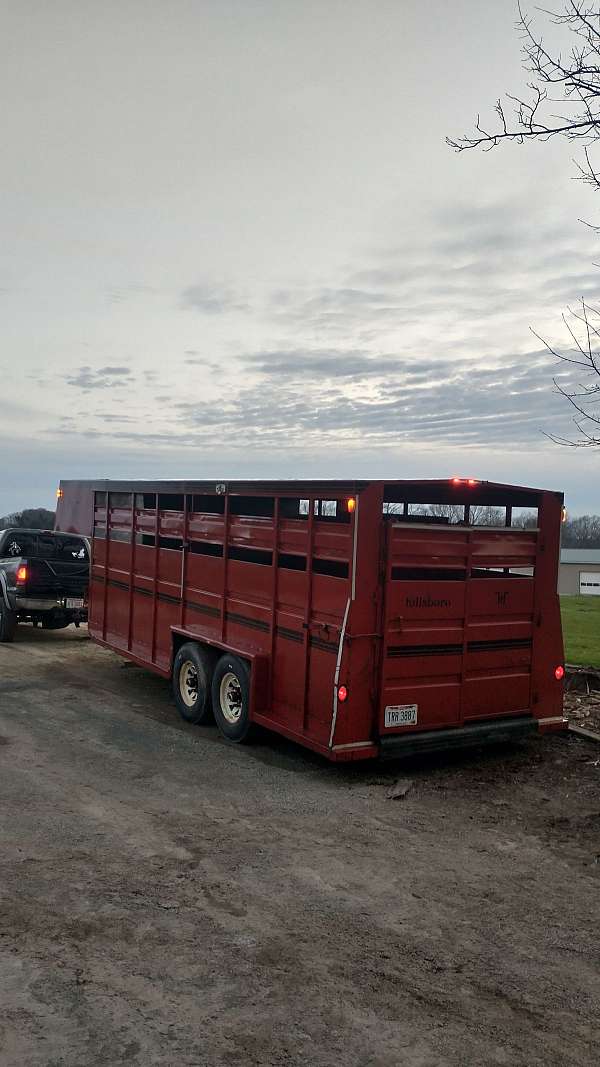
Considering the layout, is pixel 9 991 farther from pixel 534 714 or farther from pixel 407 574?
pixel 534 714

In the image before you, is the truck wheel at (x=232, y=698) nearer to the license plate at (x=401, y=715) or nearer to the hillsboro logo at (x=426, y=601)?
the license plate at (x=401, y=715)

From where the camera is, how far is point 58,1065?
3625mm

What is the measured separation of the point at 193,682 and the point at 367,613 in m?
3.33

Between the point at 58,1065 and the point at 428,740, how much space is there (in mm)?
4857

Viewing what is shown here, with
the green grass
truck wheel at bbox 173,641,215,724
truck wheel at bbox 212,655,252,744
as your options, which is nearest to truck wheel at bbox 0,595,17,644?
truck wheel at bbox 173,641,215,724

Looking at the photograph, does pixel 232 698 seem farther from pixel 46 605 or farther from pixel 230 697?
pixel 46 605

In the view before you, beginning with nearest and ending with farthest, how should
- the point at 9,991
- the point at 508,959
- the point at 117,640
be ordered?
the point at 9,991 → the point at 508,959 → the point at 117,640

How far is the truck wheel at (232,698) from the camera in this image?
877cm

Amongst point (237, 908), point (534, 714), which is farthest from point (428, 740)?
A: point (237, 908)

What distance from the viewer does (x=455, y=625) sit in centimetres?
813

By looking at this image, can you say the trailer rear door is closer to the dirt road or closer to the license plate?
the license plate

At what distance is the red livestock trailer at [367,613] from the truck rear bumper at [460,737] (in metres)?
A: 0.02

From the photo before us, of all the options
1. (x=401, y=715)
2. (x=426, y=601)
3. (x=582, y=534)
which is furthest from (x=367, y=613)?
(x=582, y=534)

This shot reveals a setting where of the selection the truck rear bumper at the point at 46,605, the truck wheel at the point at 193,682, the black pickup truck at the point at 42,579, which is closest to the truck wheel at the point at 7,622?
the black pickup truck at the point at 42,579
